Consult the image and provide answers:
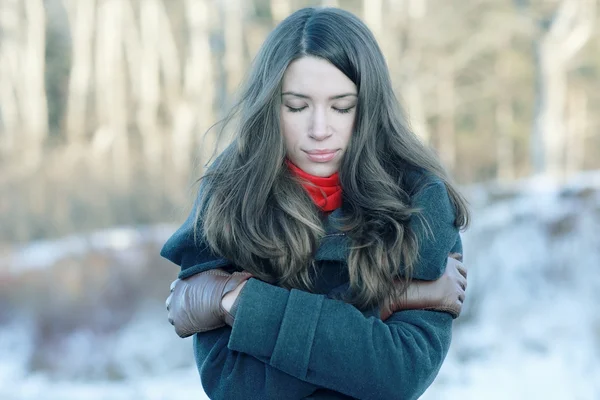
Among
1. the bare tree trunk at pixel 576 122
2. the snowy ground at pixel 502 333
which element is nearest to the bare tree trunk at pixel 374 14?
the bare tree trunk at pixel 576 122

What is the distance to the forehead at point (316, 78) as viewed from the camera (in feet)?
6.34

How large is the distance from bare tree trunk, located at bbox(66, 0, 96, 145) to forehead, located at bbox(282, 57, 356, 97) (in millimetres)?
20924

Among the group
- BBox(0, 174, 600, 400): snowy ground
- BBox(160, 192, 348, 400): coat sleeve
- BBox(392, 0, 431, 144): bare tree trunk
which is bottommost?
BBox(0, 174, 600, 400): snowy ground

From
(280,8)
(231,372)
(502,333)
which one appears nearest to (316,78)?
A: (231,372)

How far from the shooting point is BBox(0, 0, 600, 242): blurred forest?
1584 cm

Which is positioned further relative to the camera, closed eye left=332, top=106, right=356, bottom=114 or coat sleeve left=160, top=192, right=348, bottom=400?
closed eye left=332, top=106, right=356, bottom=114

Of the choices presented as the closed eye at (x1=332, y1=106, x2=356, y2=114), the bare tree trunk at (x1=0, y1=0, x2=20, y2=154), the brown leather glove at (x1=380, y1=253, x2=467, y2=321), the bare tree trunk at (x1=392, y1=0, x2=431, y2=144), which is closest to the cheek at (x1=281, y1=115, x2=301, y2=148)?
the closed eye at (x1=332, y1=106, x2=356, y2=114)

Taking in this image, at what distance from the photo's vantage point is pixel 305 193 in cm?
202

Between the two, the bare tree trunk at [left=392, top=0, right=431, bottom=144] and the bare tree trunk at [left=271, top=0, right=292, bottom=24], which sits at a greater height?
the bare tree trunk at [left=271, top=0, right=292, bottom=24]

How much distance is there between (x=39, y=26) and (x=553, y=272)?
19389 millimetres

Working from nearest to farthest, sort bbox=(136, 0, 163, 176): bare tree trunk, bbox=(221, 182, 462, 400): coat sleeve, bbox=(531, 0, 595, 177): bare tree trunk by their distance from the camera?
1. bbox=(221, 182, 462, 400): coat sleeve
2. bbox=(531, 0, 595, 177): bare tree trunk
3. bbox=(136, 0, 163, 176): bare tree trunk

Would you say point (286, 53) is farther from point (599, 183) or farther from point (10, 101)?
point (10, 101)

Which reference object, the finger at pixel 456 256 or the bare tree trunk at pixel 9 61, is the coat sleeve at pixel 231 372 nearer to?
the finger at pixel 456 256

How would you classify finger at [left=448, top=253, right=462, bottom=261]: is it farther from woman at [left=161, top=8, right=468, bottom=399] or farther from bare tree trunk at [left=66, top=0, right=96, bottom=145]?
bare tree trunk at [left=66, top=0, right=96, bottom=145]
